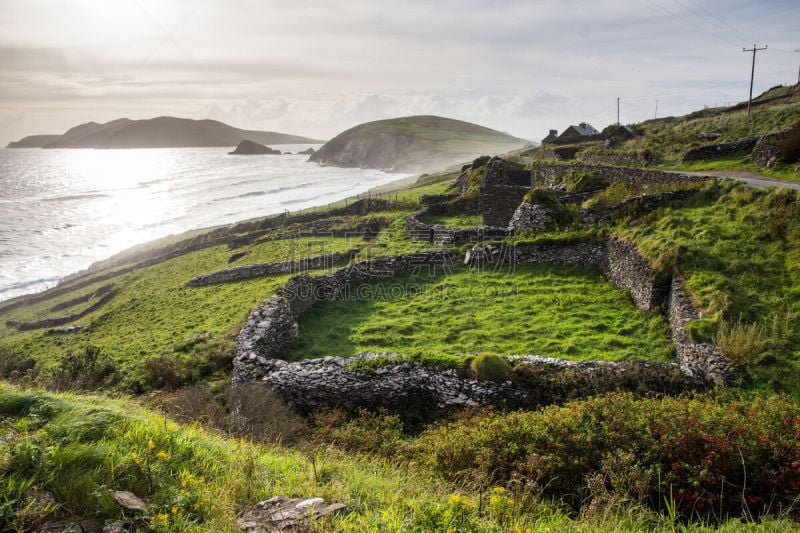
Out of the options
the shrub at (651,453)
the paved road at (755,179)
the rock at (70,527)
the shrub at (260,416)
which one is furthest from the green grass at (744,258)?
the rock at (70,527)

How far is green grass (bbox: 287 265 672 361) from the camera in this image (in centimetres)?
1312

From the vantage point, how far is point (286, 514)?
508cm

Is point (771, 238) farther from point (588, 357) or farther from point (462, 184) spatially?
point (462, 184)

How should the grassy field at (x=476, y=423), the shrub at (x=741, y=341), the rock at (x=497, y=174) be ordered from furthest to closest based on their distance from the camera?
the rock at (x=497, y=174), the shrub at (x=741, y=341), the grassy field at (x=476, y=423)

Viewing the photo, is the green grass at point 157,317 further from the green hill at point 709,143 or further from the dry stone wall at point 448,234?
the green hill at point 709,143

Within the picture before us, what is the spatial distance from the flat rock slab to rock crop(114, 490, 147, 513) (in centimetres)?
112

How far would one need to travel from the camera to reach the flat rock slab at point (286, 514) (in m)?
4.82

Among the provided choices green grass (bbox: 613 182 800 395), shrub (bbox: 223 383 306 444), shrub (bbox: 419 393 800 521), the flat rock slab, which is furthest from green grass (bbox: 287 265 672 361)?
the flat rock slab

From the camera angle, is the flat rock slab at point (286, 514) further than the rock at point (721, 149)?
No

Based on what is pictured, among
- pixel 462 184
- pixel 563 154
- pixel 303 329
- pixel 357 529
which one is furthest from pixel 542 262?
pixel 563 154

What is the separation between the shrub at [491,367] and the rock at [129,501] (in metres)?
7.82

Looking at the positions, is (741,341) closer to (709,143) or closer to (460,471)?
(460,471)

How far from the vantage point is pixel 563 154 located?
53.5 m

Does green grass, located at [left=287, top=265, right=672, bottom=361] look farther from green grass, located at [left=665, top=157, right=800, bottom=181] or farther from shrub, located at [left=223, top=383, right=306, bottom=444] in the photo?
green grass, located at [left=665, top=157, right=800, bottom=181]
